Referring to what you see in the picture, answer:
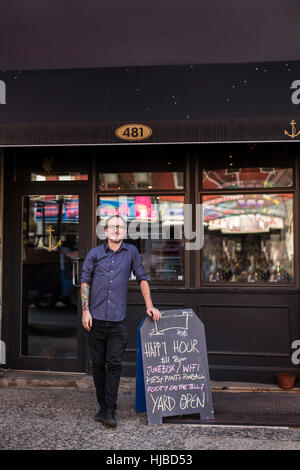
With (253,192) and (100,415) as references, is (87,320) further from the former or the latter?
(253,192)

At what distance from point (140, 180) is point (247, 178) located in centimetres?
131

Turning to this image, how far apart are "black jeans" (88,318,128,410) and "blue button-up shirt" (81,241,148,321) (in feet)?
0.35

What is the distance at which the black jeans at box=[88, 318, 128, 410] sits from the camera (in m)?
4.77

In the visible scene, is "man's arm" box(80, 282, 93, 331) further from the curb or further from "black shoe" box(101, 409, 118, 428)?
the curb

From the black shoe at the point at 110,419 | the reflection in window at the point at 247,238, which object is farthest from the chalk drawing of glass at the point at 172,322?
the reflection in window at the point at 247,238

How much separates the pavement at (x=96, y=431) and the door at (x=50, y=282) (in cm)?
81

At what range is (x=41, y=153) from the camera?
6.70m

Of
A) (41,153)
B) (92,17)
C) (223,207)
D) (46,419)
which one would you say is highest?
(92,17)

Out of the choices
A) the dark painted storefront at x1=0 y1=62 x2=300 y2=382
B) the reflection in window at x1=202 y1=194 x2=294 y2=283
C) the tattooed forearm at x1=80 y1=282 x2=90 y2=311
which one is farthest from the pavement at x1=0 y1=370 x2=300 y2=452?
the reflection in window at x1=202 y1=194 x2=294 y2=283

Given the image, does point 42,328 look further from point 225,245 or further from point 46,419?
point 225,245

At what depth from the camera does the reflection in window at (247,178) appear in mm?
6328

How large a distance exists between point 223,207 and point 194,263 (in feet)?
2.66

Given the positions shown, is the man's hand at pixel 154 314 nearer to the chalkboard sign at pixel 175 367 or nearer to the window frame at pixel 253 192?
the chalkboard sign at pixel 175 367
